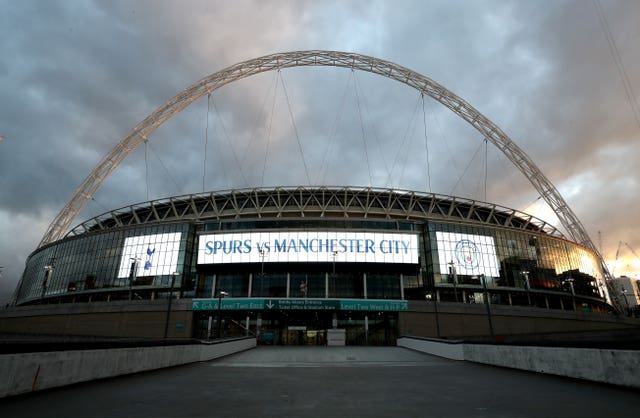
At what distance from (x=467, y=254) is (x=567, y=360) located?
46.5m

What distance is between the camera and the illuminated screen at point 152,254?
182 ft

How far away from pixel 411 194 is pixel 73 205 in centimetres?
8376

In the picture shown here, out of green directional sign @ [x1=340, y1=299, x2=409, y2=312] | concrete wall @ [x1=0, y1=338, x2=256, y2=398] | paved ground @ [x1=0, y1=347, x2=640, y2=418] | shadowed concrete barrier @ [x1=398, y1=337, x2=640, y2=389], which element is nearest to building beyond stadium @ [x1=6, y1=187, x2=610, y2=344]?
green directional sign @ [x1=340, y1=299, x2=409, y2=312]

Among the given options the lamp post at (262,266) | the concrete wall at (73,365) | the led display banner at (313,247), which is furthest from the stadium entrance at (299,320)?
the concrete wall at (73,365)

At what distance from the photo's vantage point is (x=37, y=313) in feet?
180

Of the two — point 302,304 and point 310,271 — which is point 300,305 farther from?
point 310,271

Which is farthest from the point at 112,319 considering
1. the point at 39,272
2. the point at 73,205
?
the point at 73,205

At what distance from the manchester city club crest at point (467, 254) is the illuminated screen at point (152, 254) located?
154 feet

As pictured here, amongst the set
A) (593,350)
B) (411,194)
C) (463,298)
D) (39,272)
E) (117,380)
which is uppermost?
(411,194)

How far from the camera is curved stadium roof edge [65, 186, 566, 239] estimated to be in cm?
6794

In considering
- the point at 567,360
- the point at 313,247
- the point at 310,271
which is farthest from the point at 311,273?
the point at 567,360

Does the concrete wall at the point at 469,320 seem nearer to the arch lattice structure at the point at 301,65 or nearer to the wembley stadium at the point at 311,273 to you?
the wembley stadium at the point at 311,273

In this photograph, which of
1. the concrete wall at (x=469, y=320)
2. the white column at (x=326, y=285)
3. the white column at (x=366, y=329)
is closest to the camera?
the concrete wall at (x=469, y=320)

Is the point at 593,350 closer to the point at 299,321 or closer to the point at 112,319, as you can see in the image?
the point at 299,321
